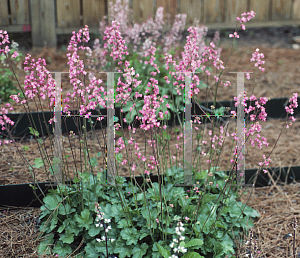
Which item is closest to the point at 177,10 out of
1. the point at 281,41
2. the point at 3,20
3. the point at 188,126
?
the point at 281,41

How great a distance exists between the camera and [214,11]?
5.43 meters

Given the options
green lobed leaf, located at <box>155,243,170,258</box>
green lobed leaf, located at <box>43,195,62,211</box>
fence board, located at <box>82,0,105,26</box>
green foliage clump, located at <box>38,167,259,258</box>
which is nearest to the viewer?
green lobed leaf, located at <box>155,243,170,258</box>

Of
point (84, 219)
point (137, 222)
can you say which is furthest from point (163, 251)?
point (84, 219)

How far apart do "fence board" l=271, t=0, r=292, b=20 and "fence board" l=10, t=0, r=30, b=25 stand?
12.7 feet

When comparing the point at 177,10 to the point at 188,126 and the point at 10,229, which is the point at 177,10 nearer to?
the point at 188,126

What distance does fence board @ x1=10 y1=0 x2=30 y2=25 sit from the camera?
4793 mm

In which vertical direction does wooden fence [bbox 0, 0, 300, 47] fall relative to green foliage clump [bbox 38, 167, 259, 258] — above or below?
above

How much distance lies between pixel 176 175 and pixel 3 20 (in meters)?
3.86

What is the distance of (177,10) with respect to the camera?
17.5 feet

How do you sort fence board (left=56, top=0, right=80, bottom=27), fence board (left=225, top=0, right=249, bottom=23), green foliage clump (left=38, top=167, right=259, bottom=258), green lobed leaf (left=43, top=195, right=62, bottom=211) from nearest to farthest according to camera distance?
green foliage clump (left=38, top=167, right=259, bottom=258)
green lobed leaf (left=43, top=195, right=62, bottom=211)
fence board (left=56, top=0, right=80, bottom=27)
fence board (left=225, top=0, right=249, bottom=23)

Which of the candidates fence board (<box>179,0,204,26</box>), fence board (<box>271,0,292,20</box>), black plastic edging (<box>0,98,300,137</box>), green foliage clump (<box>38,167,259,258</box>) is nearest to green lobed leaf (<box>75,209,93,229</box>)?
green foliage clump (<box>38,167,259,258</box>)

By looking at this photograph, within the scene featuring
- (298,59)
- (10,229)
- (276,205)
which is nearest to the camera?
(10,229)

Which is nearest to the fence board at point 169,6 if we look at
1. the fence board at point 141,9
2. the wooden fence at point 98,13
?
the wooden fence at point 98,13

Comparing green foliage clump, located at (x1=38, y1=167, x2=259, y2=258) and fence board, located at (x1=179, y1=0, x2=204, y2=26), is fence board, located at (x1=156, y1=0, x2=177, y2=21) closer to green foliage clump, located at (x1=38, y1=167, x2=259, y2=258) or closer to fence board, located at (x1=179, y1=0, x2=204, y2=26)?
fence board, located at (x1=179, y1=0, x2=204, y2=26)
